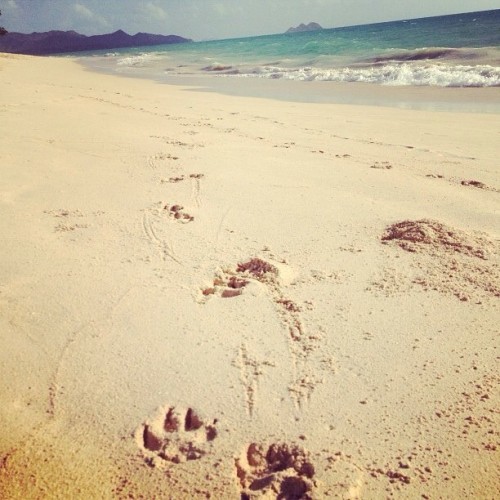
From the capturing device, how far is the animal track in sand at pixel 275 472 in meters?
1.38

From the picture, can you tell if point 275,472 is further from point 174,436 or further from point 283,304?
point 283,304

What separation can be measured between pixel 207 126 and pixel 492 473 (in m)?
5.83

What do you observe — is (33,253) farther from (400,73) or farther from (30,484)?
(400,73)

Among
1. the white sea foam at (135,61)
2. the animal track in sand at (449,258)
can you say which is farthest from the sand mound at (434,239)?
the white sea foam at (135,61)

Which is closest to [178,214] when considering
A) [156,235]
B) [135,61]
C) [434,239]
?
[156,235]

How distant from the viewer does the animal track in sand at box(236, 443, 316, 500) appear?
1.38 m

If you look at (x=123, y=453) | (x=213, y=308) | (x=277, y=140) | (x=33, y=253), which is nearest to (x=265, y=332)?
(x=213, y=308)

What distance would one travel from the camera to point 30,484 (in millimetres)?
1414

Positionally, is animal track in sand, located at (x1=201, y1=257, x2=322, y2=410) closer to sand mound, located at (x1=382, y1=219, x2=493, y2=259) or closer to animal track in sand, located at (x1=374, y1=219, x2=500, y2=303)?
animal track in sand, located at (x1=374, y1=219, x2=500, y2=303)

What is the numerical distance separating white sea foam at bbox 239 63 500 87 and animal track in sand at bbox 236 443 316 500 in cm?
1285

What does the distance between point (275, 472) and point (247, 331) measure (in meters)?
0.74

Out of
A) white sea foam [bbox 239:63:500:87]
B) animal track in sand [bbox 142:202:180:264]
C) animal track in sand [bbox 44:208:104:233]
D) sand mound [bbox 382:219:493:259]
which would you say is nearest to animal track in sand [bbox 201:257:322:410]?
animal track in sand [bbox 142:202:180:264]

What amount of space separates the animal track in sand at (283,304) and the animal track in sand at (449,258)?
0.60 metres

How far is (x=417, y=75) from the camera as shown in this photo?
44.0 ft
